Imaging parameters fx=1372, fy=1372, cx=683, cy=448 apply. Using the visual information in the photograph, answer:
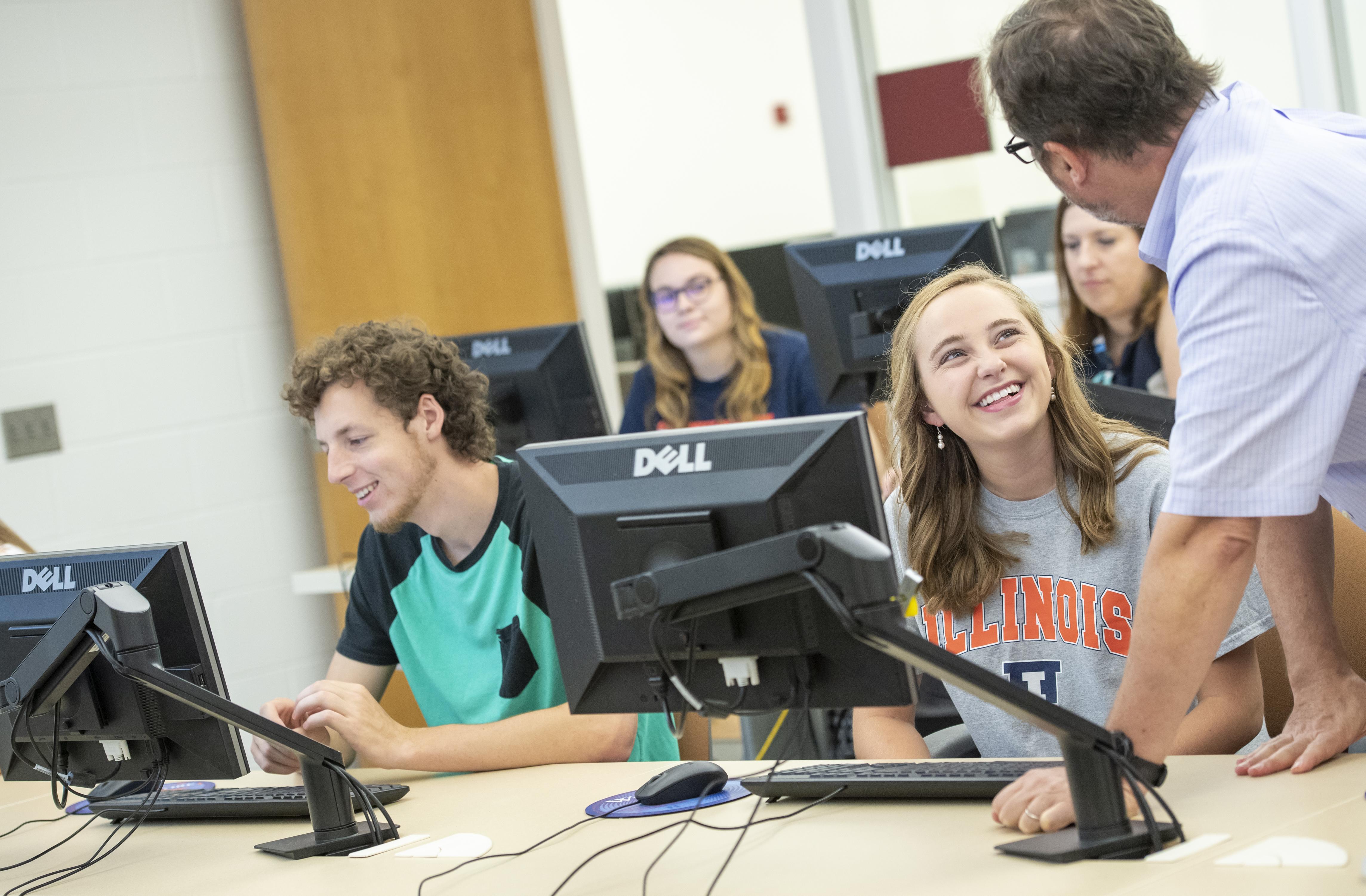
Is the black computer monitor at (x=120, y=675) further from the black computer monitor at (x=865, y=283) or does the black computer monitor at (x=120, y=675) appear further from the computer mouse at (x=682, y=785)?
the black computer monitor at (x=865, y=283)

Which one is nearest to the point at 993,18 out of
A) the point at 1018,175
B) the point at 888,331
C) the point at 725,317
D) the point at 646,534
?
the point at 1018,175

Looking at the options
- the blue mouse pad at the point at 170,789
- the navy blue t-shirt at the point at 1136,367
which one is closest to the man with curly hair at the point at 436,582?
the blue mouse pad at the point at 170,789

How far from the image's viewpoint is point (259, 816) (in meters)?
1.85

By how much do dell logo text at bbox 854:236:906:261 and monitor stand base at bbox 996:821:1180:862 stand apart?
1.47m

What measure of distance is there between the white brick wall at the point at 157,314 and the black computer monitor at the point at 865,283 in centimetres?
197

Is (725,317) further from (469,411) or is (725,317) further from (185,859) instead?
(185,859)

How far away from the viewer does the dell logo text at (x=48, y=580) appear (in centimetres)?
171

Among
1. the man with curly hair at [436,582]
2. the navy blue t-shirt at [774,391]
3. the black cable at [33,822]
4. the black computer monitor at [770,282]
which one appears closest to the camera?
the man with curly hair at [436,582]

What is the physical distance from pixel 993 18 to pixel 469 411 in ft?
8.38

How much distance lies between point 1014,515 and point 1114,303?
4.93ft

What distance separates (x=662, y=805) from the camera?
1590mm

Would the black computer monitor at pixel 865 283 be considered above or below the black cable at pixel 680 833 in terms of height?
above

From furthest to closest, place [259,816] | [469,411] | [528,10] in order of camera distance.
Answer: [528,10] → [469,411] → [259,816]

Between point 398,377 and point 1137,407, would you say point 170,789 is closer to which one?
point 398,377
